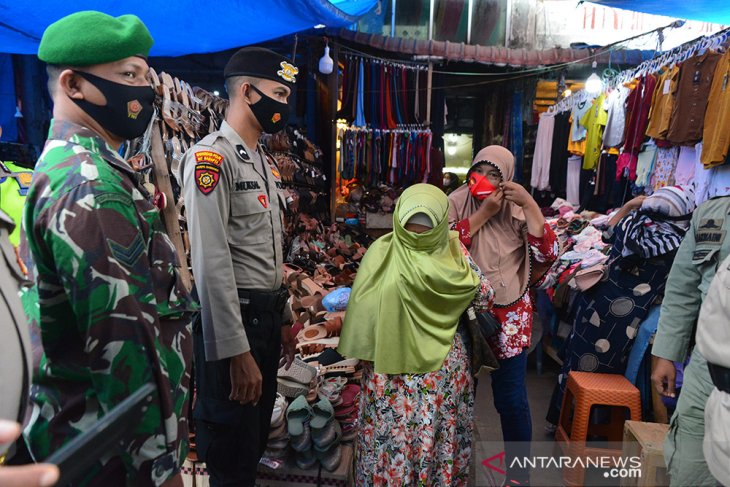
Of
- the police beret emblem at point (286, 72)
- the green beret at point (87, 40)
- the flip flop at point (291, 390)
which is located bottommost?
the flip flop at point (291, 390)

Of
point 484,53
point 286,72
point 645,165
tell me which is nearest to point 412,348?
point 286,72

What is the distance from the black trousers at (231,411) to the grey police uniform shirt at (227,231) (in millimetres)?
115

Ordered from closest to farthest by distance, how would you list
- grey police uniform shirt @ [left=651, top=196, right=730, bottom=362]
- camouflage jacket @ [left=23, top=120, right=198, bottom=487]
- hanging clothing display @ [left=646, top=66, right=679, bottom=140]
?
camouflage jacket @ [left=23, top=120, right=198, bottom=487] → grey police uniform shirt @ [left=651, top=196, right=730, bottom=362] → hanging clothing display @ [left=646, top=66, right=679, bottom=140]

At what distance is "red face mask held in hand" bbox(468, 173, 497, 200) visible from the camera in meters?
2.44

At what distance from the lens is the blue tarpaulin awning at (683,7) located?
11.9 ft

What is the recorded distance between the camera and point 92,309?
961 mm

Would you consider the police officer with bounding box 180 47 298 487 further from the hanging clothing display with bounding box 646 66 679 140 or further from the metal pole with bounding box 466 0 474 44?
the metal pole with bounding box 466 0 474 44

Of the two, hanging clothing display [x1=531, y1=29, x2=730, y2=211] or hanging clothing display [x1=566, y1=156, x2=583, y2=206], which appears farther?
hanging clothing display [x1=566, y1=156, x2=583, y2=206]

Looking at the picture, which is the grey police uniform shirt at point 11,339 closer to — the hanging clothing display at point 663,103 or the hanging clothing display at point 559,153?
the hanging clothing display at point 663,103

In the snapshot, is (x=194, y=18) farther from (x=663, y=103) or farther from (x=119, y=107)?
(x=663, y=103)

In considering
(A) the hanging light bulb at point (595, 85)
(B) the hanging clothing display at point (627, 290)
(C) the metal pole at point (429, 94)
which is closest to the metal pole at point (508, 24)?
(C) the metal pole at point (429, 94)

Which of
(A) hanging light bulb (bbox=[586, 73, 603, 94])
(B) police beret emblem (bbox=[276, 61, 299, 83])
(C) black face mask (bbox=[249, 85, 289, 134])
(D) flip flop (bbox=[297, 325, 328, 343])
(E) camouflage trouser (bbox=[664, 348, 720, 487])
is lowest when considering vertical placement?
(D) flip flop (bbox=[297, 325, 328, 343])

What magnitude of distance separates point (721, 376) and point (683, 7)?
12.4ft

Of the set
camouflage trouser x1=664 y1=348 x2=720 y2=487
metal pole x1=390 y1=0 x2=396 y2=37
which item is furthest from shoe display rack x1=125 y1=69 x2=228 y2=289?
metal pole x1=390 y1=0 x2=396 y2=37
